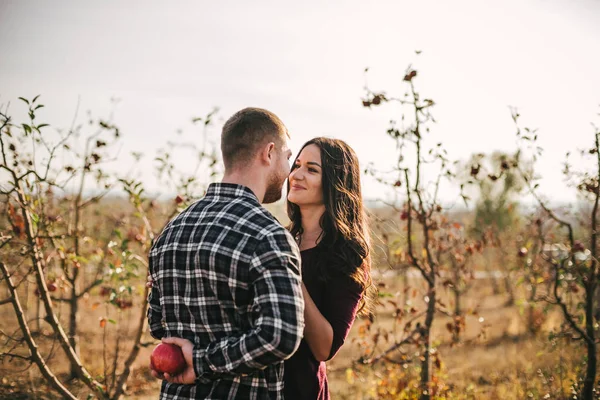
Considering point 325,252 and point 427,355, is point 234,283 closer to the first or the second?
point 325,252

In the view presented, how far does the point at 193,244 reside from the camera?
1.61 meters

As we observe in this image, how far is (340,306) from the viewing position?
1928 mm

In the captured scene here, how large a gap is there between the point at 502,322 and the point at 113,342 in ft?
20.9

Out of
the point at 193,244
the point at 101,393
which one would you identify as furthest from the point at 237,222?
the point at 101,393

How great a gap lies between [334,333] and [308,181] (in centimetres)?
76

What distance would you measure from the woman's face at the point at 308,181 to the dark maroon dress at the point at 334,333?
1.56ft

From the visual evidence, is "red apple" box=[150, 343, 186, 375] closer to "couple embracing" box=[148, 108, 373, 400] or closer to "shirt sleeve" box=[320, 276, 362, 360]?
"couple embracing" box=[148, 108, 373, 400]

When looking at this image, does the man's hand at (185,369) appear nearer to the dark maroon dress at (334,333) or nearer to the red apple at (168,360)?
the red apple at (168,360)

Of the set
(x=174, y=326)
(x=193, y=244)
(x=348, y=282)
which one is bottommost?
(x=174, y=326)

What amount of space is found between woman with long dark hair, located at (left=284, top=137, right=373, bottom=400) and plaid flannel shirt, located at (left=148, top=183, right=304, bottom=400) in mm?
212

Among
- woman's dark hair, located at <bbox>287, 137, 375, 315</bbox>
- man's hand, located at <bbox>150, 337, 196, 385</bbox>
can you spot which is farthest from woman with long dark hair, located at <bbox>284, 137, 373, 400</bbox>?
man's hand, located at <bbox>150, 337, 196, 385</bbox>

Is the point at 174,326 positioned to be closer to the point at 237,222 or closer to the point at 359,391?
the point at 237,222

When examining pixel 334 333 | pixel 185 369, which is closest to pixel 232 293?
pixel 185 369

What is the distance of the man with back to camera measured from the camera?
1485mm
